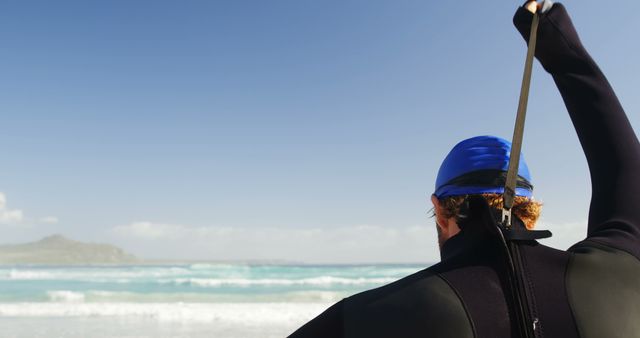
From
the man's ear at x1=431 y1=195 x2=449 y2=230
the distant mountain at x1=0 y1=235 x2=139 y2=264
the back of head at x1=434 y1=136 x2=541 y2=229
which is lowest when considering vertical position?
the distant mountain at x1=0 y1=235 x2=139 y2=264

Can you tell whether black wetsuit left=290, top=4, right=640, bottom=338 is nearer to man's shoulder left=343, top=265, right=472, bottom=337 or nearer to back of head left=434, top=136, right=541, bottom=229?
man's shoulder left=343, top=265, right=472, bottom=337

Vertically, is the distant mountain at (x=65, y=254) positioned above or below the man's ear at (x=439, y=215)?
below

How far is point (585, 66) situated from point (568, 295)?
656 millimetres

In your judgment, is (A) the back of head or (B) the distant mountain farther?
(B) the distant mountain

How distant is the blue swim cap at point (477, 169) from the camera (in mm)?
1108

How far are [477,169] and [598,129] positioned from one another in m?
0.35

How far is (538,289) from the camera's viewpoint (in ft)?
3.00

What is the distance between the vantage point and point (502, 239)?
0.92 meters

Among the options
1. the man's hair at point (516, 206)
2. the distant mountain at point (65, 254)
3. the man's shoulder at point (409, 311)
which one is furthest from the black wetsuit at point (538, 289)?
the distant mountain at point (65, 254)

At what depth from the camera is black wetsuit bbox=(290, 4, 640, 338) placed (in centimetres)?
86

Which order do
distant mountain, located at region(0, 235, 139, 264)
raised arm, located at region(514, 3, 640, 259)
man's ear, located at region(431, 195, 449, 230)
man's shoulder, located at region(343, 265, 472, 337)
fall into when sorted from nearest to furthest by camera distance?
man's shoulder, located at region(343, 265, 472, 337)
raised arm, located at region(514, 3, 640, 259)
man's ear, located at region(431, 195, 449, 230)
distant mountain, located at region(0, 235, 139, 264)

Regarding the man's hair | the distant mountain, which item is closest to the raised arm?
the man's hair

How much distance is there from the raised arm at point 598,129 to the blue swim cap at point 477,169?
0.18m

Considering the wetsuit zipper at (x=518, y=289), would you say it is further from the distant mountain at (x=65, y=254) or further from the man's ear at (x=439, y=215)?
the distant mountain at (x=65, y=254)
